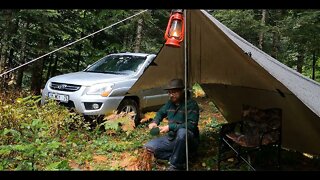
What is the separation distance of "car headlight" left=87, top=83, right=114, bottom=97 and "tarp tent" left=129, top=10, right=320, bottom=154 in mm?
632

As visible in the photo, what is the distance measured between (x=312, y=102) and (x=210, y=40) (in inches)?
55.4

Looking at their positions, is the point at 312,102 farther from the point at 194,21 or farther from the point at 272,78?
the point at 194,21

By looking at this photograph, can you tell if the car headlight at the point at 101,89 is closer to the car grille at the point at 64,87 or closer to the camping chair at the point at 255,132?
the car grille at the point at 64,87

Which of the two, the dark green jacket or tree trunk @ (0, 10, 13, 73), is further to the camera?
tree trunk @ (0, 10, 13, 73)

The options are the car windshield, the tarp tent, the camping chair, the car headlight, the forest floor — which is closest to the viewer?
the tarp tent

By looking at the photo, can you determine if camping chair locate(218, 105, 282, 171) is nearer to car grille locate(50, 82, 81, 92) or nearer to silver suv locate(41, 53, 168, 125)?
silver suv locate(41, 53, 168, 125)

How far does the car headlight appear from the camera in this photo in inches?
231

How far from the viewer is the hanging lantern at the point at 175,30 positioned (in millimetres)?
3383

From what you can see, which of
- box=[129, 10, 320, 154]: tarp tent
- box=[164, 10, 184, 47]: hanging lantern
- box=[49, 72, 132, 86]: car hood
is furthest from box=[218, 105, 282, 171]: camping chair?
box=[49, 72, 132, 86]: car hood

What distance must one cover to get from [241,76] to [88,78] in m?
2.84

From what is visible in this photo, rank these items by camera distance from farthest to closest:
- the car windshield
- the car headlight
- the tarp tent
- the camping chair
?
the car windshield < the car headlight < the camping chair < the tarp tent

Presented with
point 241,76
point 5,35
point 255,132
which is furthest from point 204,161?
point 5,35

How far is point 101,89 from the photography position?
5914 mm

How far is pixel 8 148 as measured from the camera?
4582 millimetres
